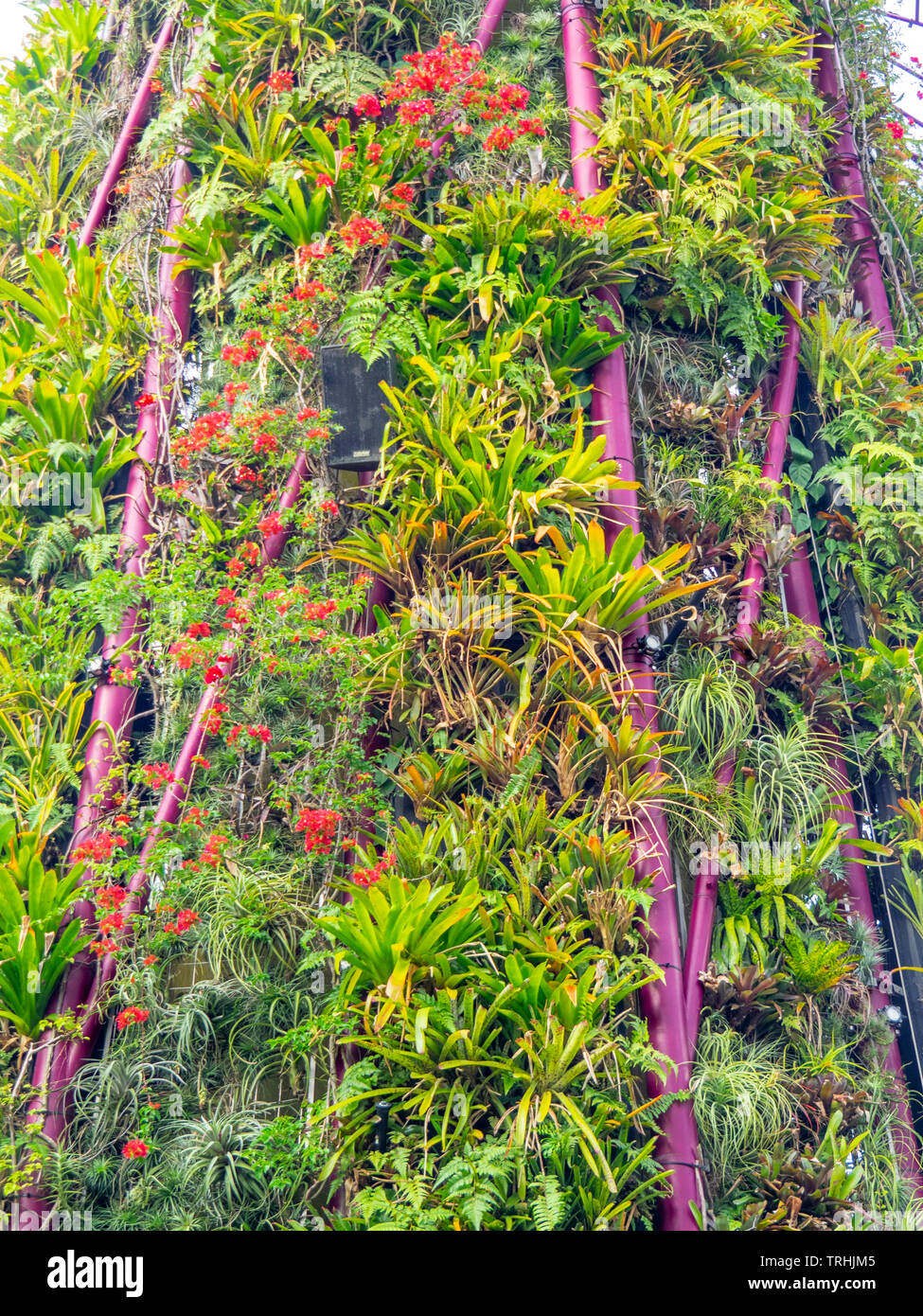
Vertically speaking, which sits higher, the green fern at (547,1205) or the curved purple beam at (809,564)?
the curved purple beam at (809,564)

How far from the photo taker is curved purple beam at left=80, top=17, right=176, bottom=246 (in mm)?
6727

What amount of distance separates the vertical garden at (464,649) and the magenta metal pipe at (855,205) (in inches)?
1.9

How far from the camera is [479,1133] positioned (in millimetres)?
3887

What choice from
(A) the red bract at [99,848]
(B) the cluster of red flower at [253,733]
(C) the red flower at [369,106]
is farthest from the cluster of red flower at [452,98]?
(A) the red bract at [99,848]

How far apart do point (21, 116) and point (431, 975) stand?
6601mm

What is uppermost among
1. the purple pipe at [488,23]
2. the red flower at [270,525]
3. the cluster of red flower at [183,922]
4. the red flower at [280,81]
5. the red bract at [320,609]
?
the purple pipe at [488,23]

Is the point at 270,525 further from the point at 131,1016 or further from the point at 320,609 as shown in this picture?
the point at 131,1016

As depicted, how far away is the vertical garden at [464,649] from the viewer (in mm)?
4211

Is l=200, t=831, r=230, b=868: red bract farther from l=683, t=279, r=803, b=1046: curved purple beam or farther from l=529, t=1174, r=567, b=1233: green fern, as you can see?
l=683, t=279, r=803, b=1046: curved purple beam

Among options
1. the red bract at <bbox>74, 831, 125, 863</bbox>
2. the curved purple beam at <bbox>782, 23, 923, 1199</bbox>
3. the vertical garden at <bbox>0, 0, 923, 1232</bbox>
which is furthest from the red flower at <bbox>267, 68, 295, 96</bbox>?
the red bract at <bbox>74, 831, 125, 863</bbox>

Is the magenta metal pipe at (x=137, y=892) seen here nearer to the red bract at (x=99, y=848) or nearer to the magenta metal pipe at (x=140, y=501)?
the red bract at (x=99, y=848)

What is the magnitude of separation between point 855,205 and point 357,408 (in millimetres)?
3946

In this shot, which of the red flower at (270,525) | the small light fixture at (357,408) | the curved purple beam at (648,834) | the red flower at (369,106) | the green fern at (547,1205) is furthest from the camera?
the red flower at (369,106)
